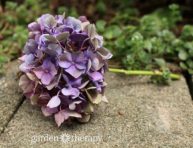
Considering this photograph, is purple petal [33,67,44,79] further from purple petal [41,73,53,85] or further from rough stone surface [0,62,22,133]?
rough stone surface [0,62,22,133]

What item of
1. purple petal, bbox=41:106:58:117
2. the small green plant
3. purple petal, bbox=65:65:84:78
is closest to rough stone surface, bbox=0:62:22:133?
purple petal, bbox=41:106:58:117

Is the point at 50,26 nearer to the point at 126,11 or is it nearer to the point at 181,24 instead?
the point at 126,11

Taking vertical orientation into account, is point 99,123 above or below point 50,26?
below

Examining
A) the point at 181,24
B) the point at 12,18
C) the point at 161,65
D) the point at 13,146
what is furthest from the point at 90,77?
the point at 181,24

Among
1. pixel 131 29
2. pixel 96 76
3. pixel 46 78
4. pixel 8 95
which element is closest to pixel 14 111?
pixel 8 95

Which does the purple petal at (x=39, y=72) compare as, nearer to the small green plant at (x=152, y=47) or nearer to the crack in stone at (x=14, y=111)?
the crack in stone at (x=14, y=111)

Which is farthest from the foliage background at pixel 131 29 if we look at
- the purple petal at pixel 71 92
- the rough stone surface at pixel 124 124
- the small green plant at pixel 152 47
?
the purple petal at pixel 71 92
